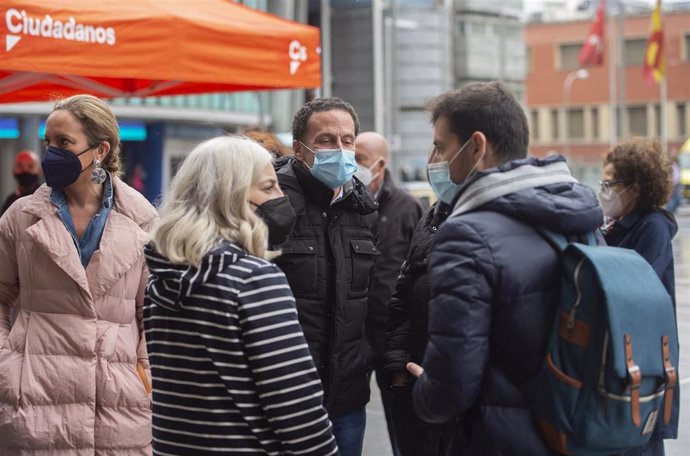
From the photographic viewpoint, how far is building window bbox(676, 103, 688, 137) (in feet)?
225

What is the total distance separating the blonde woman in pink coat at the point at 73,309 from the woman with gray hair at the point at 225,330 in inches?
36.8

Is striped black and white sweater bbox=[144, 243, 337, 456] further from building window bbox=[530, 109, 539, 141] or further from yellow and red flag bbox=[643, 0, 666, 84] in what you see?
building window bbox=[530, 109, 539, 141]

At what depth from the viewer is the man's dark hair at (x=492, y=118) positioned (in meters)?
3.28

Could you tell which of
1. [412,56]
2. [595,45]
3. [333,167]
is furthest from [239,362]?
[595,45]

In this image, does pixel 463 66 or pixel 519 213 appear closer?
pixel 519 213

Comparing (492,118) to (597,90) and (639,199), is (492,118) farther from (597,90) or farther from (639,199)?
(597,90)

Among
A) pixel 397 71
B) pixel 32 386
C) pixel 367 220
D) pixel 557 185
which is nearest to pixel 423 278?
pixel 367 220

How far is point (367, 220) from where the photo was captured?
440cm

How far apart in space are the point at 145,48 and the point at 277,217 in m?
2.83

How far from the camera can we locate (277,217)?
11.3 ft

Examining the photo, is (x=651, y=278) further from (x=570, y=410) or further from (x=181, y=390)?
(x=181, y=390)

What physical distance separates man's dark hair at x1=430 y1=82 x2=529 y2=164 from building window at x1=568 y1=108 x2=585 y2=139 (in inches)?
2762

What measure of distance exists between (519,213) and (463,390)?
1.67ft

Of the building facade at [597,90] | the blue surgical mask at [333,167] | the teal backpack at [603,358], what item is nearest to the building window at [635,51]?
the building facade at [597,90]
